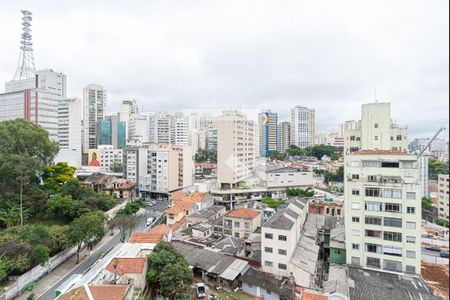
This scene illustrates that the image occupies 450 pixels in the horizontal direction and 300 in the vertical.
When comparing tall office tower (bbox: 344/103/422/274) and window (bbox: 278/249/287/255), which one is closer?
tall office tower (bbox: 344/103/422/274)

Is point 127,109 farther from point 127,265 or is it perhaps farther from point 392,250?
point 392,250

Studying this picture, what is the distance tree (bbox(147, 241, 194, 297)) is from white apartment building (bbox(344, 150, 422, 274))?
28.6 ft

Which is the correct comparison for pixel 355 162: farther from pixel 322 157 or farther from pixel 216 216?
pixel 322 157

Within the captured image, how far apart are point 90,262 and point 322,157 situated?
51.4m

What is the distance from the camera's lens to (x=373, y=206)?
1329 centimetres

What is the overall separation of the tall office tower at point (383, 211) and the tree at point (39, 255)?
1532 cm

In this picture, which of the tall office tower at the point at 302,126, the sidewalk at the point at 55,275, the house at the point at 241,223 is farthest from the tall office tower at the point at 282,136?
the sidewalk at the point at 55,275

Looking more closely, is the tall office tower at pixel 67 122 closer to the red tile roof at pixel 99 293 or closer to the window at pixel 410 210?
the red tile roof at pixel 99 293

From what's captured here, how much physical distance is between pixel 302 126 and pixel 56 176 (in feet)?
209

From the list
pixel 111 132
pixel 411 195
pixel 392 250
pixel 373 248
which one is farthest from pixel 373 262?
pixel 111 132

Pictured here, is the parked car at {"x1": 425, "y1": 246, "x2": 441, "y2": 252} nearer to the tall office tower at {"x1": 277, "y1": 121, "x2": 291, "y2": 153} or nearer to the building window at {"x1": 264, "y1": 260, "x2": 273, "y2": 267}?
the building window at {"x1": 264, "y1": 260, "x2": 273, "y2": 267}

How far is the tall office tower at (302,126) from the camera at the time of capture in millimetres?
71938

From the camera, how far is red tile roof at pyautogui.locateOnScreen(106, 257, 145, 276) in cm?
1017

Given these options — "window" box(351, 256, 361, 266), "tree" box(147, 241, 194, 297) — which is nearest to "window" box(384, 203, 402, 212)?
"window" box(351, 256, 361, 266)
